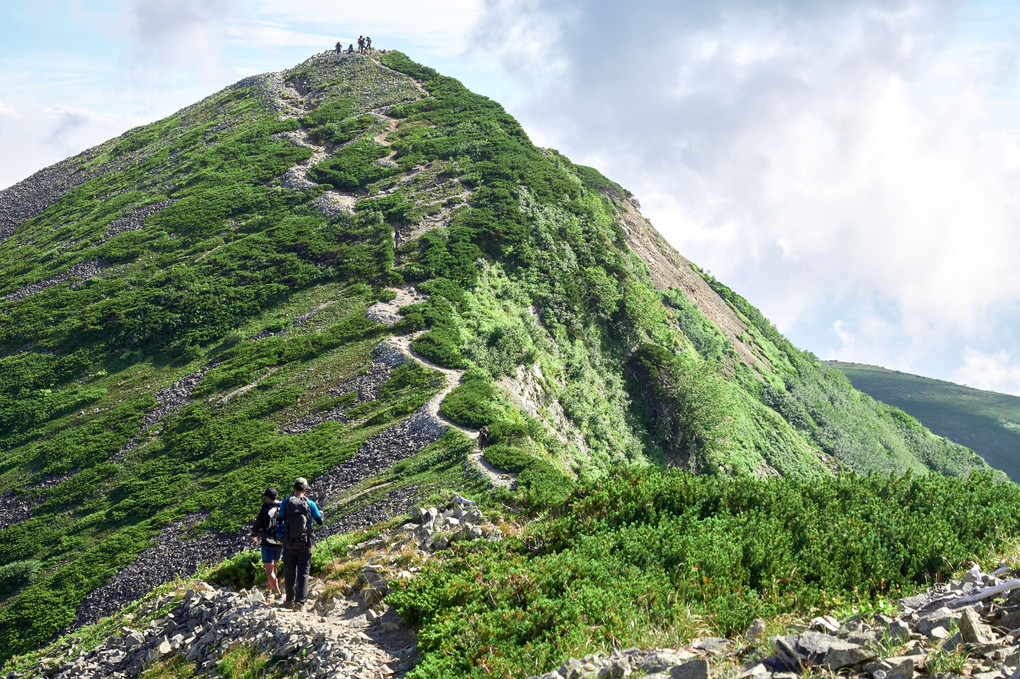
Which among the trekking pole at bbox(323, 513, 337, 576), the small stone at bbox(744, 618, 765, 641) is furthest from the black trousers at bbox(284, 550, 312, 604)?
the small stone at bbox(744, 618, 765, 641)

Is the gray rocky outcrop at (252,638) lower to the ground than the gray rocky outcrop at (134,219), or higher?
lower

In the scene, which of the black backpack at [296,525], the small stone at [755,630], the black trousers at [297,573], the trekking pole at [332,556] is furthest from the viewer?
the trekking pole at [332,556]

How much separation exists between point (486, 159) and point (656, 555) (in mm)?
55006

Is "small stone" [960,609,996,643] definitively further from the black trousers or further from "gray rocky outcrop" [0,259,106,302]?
"gray rocky outcrop" [0,259,106,302]

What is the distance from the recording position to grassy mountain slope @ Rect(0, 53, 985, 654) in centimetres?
3122

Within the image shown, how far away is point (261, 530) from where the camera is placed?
15.5 m

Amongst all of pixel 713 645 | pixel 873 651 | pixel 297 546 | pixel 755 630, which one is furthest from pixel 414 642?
pixel 873 651

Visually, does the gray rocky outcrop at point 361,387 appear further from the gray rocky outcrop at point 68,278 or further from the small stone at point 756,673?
the gray rocky outcrop at point 68,278

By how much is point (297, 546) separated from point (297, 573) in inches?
30.9

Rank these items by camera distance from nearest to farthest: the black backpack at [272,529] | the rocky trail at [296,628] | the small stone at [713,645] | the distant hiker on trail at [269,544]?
the small stone at [713,645], the rocky trail at [296,628], the black backpack at [272,529], the distant hiker on trail at [269,544]

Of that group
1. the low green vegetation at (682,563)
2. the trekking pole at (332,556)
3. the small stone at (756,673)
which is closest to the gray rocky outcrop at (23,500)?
the trekking pole at (332,556)

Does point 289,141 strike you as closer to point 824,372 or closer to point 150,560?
point 150,560

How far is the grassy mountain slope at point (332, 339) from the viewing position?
102ft

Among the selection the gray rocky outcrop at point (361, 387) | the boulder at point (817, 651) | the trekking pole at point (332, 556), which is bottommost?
the trekking pole at point (332, 556)
